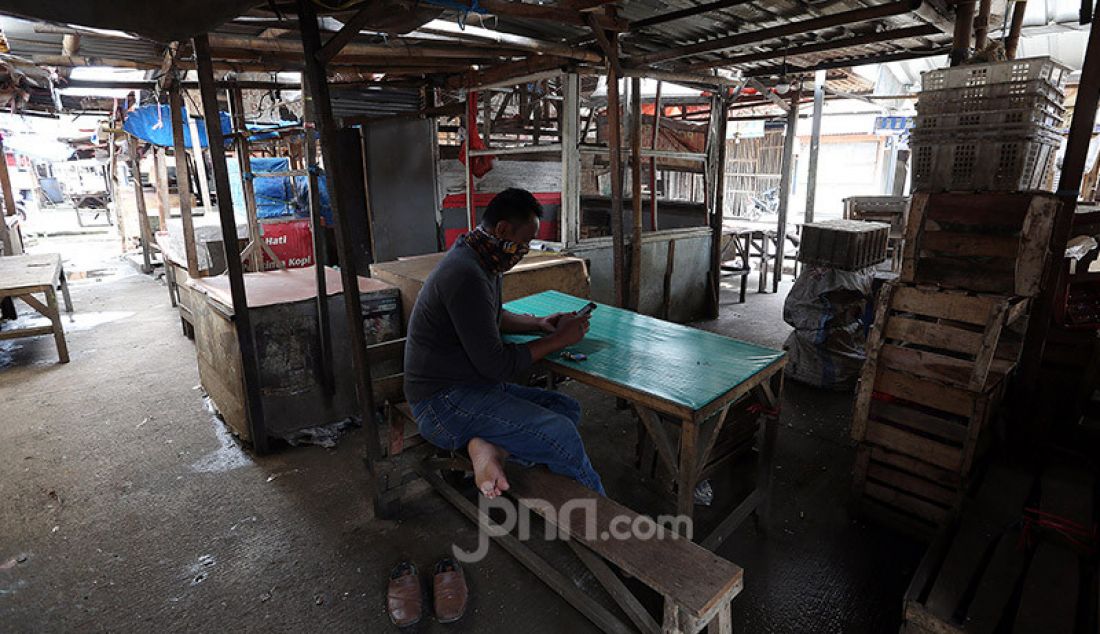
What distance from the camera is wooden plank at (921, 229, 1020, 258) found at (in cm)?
259

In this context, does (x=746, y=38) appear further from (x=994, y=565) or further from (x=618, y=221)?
(x=994, y=565)

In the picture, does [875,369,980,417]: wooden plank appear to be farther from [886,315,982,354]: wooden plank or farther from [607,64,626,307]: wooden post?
[607,64,626,307]: wooden post

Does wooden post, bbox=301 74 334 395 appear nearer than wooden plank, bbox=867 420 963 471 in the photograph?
No

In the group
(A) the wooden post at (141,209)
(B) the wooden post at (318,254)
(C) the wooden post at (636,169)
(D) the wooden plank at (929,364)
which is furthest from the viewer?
(A) the wooden post at (141,209)

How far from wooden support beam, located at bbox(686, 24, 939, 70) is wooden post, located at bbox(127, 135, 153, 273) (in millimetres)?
10080

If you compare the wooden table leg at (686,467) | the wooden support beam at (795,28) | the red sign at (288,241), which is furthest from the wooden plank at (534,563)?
the red sign at (288,241)

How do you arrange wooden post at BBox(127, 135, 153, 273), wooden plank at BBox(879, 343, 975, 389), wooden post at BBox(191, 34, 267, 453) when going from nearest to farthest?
wooden plank at BBox(879, 343, 975, 389) → wooden post at BBox(191, 34, 267, 453) → wooden post at BBox(127, 135, 153, 273)

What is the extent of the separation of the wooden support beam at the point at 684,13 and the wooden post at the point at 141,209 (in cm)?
980

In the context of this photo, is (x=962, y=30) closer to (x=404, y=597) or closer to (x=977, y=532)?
(x=977, y=532)

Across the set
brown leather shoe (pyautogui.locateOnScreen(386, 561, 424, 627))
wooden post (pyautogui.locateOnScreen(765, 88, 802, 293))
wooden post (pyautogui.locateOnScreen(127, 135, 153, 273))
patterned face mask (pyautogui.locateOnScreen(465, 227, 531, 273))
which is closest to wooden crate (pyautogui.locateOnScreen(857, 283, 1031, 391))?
patterned face mask (pyautogui.locateOnScreen(465, 227, 531, 273))

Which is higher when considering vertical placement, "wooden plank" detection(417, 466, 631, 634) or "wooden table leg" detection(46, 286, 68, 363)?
"wooden table leg" detection(46, 286, 68, 363)

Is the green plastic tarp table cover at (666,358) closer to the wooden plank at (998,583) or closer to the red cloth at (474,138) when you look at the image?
the wooden plank at (998,583)

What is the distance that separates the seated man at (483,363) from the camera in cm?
252

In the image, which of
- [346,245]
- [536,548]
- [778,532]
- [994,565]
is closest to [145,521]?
[346,245]
